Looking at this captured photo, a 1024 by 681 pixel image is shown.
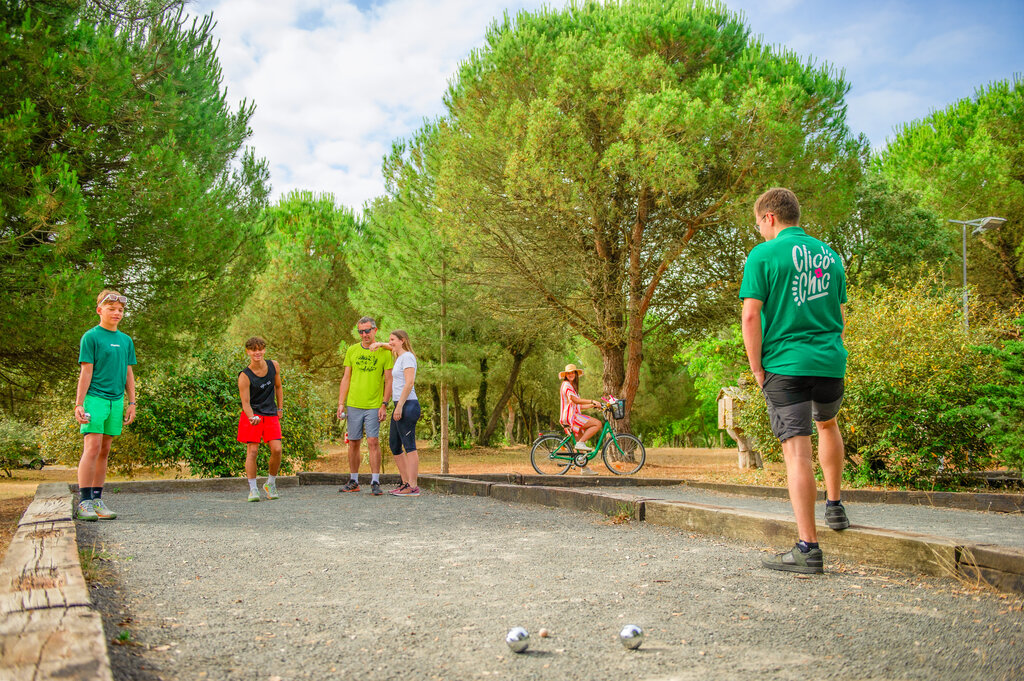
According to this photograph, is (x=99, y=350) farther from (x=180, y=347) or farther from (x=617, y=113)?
(x=617, y=113)

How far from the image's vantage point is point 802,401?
153 inches

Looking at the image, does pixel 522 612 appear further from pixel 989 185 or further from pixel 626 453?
pixel 989 185

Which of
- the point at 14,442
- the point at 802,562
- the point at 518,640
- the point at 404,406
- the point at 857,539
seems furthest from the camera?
the point at 14,442

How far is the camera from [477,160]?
1662cm

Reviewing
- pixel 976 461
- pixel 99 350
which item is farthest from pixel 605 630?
pixel 976 461

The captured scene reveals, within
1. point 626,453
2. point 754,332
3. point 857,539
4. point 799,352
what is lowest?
point 626,453

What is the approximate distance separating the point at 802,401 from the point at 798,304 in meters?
0.51

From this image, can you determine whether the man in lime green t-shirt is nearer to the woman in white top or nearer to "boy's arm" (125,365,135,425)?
the woman in white top

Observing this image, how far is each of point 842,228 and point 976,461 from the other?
15549 mm

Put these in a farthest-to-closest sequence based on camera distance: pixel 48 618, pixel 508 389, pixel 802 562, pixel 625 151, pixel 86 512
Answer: pixel 508 389 < pixel 625 151 < pixel 86 512 < pixel 802 562 < pixel 48 618

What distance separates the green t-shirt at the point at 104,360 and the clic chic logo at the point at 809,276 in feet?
18.2

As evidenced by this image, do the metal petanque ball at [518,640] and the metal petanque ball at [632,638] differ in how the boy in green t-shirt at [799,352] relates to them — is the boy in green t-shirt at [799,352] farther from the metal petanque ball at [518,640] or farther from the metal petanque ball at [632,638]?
the metal petanque ball at [518,640]

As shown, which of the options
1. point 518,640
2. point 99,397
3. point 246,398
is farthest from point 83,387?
point 518,640

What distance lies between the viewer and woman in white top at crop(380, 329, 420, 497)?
823 cm
